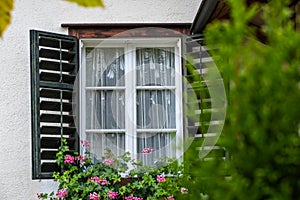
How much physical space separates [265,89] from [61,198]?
17.8 feet

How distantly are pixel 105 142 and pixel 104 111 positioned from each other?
328 millimetres

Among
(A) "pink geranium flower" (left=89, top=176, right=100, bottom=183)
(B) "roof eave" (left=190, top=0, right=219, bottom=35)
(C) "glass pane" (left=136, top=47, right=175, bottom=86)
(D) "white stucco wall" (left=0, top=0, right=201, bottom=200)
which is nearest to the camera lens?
(B) "roof eave" (left=190, top=0, right=219, bottom=35)

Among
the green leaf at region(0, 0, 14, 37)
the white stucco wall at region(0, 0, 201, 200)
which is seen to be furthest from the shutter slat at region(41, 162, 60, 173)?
the green leaf at region(0, 0, 14, 37)

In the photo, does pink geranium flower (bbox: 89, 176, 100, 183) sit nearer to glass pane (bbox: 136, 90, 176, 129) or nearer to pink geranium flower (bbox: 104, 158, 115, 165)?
pink geranium flower (bbox: 104, 158, 115, 165)

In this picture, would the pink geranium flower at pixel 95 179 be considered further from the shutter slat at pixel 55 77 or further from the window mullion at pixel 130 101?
the shutter slat at pixel 55 77

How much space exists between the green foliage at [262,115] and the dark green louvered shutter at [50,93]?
5.00 meters

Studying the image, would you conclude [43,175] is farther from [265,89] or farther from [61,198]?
[265,89]

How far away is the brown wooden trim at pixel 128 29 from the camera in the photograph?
6770mm

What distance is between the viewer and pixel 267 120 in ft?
3.47

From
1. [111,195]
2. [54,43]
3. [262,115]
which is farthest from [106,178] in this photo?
[262,115]

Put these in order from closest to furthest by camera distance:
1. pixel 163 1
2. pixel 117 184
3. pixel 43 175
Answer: pixel 43 175 → pixel 117 184 → pixel 163 1

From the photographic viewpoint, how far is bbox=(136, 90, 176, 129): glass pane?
6.82 meters

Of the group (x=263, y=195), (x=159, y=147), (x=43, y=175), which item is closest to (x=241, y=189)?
(x=263, y=195)

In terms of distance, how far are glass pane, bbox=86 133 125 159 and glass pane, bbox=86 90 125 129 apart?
0.28 ft
